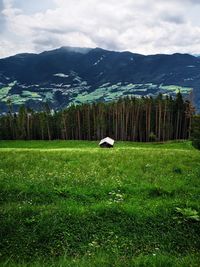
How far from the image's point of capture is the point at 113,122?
428ft

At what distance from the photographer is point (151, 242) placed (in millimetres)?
12859

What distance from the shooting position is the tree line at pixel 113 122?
387 ft

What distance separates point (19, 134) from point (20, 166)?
12454 cm

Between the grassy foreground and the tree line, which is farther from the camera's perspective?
the tree line

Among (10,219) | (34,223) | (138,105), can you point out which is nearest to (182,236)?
(34,223)

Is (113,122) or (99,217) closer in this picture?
(99,217)

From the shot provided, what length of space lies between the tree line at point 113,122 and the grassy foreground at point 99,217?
95568 millimetres

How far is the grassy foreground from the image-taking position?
11547mm

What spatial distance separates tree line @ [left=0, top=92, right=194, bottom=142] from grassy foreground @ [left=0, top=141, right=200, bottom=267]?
314ft

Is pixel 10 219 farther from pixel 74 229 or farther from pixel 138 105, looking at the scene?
pixel 138 105

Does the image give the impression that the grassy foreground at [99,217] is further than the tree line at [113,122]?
No

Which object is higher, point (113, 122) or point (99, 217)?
point (99, 217)

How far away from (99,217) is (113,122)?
116 metres

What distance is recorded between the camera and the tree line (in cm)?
11781
